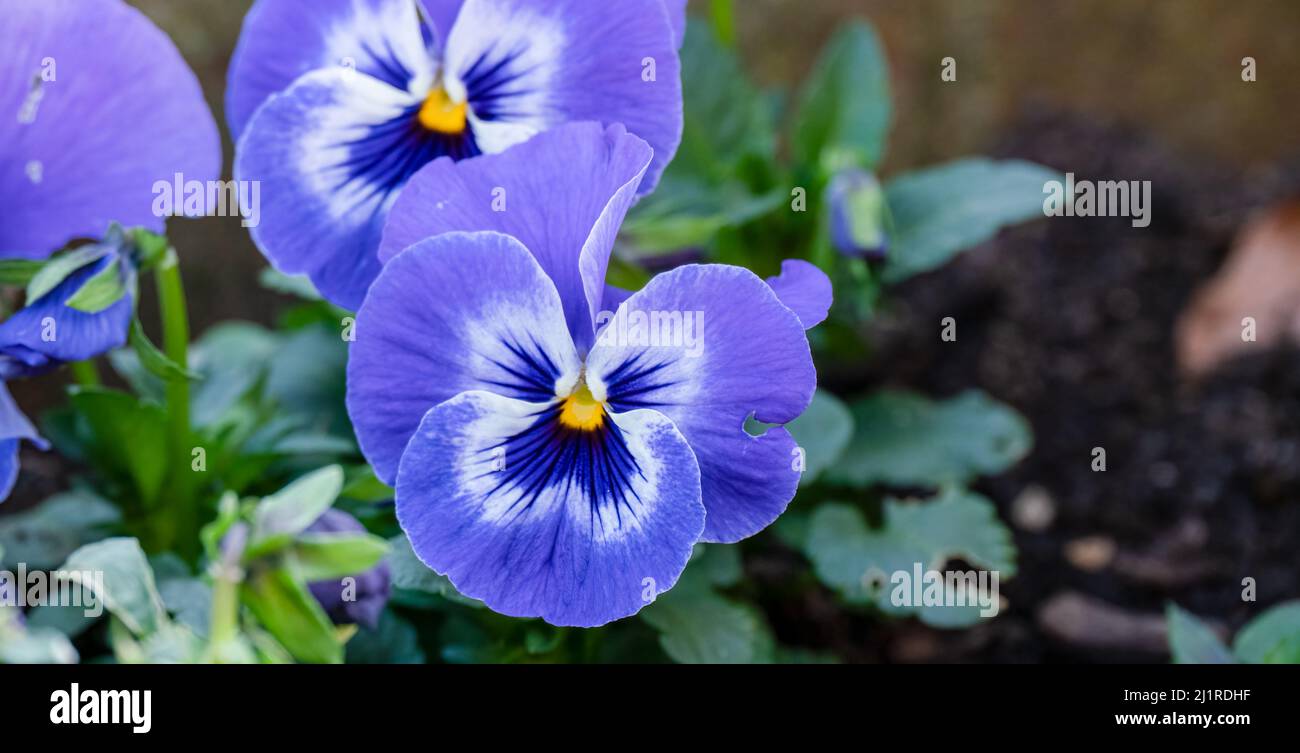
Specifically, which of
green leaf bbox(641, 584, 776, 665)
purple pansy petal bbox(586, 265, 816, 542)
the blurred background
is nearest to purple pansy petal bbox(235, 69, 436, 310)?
purple pansy petal bbox(586, 265, 816, 542)

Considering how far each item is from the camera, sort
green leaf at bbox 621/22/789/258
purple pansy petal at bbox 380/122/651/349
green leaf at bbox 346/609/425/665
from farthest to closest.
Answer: green leaf at bbox 621/22/789/258 → green leaf at bbox 346/609/425/665 → purple pansy petal at bbox 380/122/651/349

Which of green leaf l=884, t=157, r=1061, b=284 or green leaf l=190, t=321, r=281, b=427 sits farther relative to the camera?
green leaf l=884, t=157, r=1061, b=284

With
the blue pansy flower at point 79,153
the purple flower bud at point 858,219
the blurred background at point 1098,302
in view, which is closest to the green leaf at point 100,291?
the blue pansy flower at point 79,153

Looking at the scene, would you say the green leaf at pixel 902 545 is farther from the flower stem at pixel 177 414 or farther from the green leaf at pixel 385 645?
the flower stem at pixel 177 414

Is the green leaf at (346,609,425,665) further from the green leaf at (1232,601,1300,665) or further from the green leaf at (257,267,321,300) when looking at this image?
the green leaf at (1232,601,1300,665)

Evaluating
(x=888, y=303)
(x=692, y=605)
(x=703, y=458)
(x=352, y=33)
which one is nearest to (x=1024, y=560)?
(x=888, y=303)

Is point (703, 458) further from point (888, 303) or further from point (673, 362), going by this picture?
point (888, 303)

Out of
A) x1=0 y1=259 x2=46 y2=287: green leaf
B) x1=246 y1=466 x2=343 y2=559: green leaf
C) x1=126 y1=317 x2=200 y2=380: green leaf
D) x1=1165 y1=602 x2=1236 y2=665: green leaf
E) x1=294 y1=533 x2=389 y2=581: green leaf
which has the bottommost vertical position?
x1=1165 y1=602 x2=1236 y2=665: green leaf

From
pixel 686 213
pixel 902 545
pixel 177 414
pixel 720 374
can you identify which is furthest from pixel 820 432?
pixel 177 414
